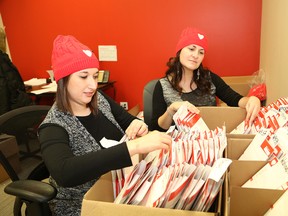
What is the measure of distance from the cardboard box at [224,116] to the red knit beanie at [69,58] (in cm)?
58

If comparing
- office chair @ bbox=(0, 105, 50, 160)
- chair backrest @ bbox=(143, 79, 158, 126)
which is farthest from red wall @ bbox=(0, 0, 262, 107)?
office chair @ bbox=(0, 105, 50, 160)

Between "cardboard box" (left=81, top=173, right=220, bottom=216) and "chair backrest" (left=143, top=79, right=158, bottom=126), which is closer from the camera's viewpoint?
"cardboard box" (left=81, top=173, right=220, bottom=216)

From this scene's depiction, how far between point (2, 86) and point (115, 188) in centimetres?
225

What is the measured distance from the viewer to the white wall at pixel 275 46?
1631 mm

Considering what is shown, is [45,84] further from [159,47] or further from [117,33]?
[159,47]

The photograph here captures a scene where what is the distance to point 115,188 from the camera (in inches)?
30.2

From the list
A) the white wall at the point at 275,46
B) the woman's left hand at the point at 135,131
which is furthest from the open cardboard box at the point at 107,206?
the white wall at the point at 275,46

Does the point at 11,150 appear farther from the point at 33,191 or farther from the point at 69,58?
the point at 69,58

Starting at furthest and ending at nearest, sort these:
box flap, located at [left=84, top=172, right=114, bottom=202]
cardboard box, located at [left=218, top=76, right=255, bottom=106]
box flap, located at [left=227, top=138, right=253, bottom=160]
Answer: cardboard box, located at [left=218, top=76, right=255, bottom=106]
box flap, located at [left=227, top=138, right=253, bottom=160]
box flap, located at [left=84, top=172, right=114, bottom=202]

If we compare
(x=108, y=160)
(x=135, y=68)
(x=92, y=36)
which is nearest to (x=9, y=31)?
(x=92, y=36)

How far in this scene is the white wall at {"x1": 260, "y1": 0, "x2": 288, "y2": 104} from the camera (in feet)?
5.35

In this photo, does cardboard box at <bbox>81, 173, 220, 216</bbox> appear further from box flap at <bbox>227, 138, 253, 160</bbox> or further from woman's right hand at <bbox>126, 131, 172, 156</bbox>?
box flap at <bbox>227, 138, 253, 160</bbox>

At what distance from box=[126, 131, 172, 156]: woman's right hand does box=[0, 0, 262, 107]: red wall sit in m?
2.23

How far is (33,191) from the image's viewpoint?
1013 mm
